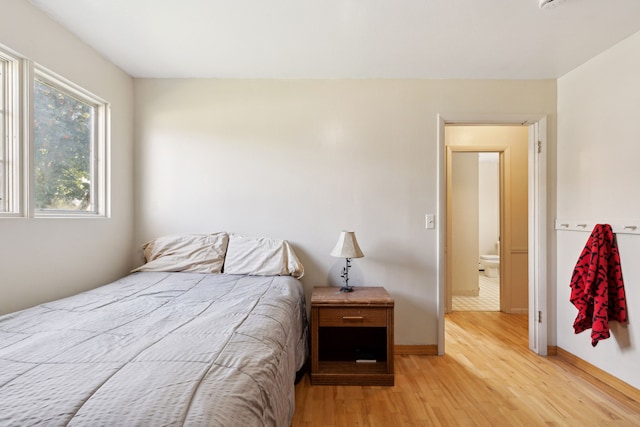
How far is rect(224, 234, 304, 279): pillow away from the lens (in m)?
2.38

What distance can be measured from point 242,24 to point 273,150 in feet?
3.18

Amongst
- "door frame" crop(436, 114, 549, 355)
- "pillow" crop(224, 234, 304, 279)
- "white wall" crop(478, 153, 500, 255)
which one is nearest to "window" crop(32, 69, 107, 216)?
"pillow" crop(224, 234, 304, 279)

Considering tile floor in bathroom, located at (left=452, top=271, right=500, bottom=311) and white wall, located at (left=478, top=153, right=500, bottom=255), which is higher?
white wall, located at (left=478, top=153, right=500, bottom=255)

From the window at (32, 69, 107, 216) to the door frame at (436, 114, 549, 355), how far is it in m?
2.72

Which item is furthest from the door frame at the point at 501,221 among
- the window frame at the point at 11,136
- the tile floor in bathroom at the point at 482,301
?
the window frame at the point at 11,136

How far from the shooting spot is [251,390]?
94 centimetres

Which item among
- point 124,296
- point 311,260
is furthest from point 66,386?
point 311,260

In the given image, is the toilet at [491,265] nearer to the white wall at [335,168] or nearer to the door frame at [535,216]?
Answer: the door frame at [535,216]

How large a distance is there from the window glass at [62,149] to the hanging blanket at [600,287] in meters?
3.63

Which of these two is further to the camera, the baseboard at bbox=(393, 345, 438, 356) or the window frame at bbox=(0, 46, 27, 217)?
the baseboard at bbox=(393, 345, 438, 356)

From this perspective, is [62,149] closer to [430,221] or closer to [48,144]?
[48,144]

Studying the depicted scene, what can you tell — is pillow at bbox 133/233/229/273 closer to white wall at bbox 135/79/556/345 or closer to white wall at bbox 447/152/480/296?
white wall at bbox 135/79/556/345

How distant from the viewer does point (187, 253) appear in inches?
96.1

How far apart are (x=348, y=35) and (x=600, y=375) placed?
2948mm
